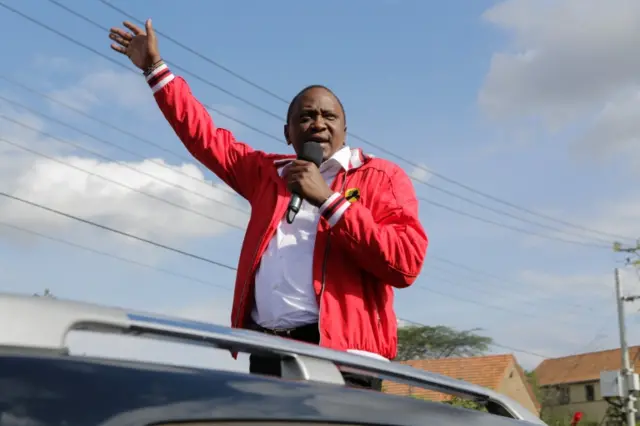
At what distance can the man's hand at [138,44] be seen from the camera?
11.3ft

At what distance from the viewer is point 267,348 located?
1.56 metres

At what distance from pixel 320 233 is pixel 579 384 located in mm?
63417

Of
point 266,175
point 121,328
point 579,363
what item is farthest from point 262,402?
point 579,363

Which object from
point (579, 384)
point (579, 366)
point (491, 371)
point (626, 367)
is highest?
point (579, 366)

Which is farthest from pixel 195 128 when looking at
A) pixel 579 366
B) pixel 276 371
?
pixel 579 366

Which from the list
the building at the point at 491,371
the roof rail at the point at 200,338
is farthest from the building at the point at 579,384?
the roof rail at the point at 200,338

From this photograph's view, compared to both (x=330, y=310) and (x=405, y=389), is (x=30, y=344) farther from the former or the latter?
(x=330, y=310)

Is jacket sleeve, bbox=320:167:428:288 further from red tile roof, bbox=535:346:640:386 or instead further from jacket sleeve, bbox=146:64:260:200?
red tile roof, bbox=535:346:640:386

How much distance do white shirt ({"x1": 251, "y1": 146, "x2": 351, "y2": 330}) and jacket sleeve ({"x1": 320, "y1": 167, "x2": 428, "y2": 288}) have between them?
0.55ft

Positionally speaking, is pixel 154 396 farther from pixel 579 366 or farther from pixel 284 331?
pixel 579 366

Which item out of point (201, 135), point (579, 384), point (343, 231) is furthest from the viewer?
point (579, 384)

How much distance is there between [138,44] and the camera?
3502 millimetres

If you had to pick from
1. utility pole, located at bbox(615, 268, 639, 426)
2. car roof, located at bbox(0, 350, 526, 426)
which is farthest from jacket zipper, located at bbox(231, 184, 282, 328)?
utility pole, located at bbox(615, 268, 639, 426)

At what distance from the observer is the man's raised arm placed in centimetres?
339
